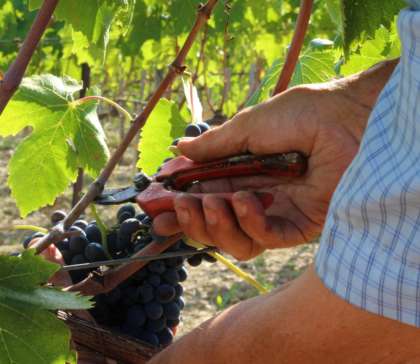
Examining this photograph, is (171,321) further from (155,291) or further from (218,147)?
(218,147)

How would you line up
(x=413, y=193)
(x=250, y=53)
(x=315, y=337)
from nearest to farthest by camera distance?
(x=413, y=193) → (x=315, y=337) → (x=250, y=53)

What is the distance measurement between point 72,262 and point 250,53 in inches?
244

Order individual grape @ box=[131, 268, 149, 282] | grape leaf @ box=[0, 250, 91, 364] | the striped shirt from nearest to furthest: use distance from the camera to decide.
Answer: the striped shirt
grape leaf @ box=[0, 250, 91, 364]
individual grape @ box=[131, 268, 149, 282]

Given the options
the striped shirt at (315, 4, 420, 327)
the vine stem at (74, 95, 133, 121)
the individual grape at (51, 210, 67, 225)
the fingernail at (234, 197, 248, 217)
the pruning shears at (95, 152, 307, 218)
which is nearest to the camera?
the striped shirt at (315, 4, 420, 327)

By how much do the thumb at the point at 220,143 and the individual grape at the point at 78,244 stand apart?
27 cm

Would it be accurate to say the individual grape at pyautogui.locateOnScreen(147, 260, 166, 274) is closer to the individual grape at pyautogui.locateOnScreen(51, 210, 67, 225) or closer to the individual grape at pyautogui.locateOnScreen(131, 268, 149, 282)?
the individual grape at pyautogui.locateOnScreen(131, 268, 149, 282)

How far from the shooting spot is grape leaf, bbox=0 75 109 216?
2.17 meters

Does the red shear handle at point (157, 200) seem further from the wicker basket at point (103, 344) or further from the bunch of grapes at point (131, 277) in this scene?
the wicker basket at point (103, 344)

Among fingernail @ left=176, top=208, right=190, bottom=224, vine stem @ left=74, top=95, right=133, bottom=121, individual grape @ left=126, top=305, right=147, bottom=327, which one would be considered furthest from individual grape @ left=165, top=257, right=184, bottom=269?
vine stem @ left=74, top=95, right=133, bottom=121

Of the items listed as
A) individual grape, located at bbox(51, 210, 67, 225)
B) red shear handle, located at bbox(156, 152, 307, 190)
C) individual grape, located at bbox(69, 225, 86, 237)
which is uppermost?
red shear handle, located at bbox(156, 152, 307, 190)

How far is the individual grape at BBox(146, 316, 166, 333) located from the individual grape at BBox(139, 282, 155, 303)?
0.06 metres

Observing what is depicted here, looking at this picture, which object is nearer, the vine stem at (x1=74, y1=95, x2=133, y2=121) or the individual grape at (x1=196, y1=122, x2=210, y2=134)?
the individual grape at (x1=196, y1=122, x2=210, y2=134)

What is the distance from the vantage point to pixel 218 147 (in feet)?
5.68

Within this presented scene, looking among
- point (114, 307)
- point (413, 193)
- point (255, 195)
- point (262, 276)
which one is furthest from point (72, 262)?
point (262, 276)
